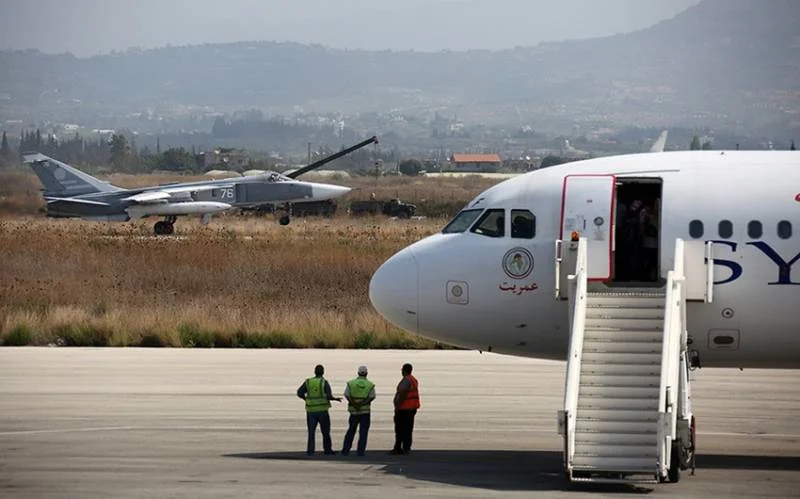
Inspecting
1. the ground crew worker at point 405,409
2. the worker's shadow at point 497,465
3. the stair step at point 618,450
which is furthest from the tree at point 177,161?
the stair step at point 618,450

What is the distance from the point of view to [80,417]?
2889cm

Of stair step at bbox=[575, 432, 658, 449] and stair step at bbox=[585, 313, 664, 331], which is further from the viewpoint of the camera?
stair step at bbox=[585, 313, 664, 331]

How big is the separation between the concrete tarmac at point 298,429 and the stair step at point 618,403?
115 centimetres

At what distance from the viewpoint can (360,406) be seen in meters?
24.7

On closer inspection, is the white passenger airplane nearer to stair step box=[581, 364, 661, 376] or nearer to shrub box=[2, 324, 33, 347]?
stair step box=[581, 364, 661, 376]

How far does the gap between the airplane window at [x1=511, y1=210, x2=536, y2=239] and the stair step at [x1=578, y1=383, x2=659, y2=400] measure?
10.4 ft

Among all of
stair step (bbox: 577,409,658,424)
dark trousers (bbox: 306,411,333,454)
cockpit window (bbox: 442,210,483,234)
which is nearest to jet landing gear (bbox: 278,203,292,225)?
cockpit window (bbox: 442,210,483,234)

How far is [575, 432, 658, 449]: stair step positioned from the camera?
70.4 feet

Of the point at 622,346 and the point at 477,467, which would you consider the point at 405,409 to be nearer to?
the point at 477,467

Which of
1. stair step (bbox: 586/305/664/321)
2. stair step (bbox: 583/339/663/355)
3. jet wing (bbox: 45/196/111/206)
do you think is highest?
jet wing (bbox: 45/196/111/206)

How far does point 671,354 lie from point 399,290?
16.1 ft

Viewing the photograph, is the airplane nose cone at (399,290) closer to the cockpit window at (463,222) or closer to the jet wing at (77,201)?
the cockpit window at (463,222)

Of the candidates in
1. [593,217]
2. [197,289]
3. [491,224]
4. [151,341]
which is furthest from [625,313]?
[197,289]

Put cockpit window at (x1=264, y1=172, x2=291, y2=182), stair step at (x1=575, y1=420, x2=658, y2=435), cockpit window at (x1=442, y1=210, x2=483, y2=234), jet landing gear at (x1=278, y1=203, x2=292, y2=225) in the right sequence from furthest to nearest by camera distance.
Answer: cockpit window at (x1=264, y1=172, x2=291, y2=182) → jet landing gear at (x1=278, y1=203, x2=292, y2=225) → cockpit window at (x1=442, y1=210, x2=483, y2=234) → stair step at (x1=575, y1=420, x2=658, y2=435)
